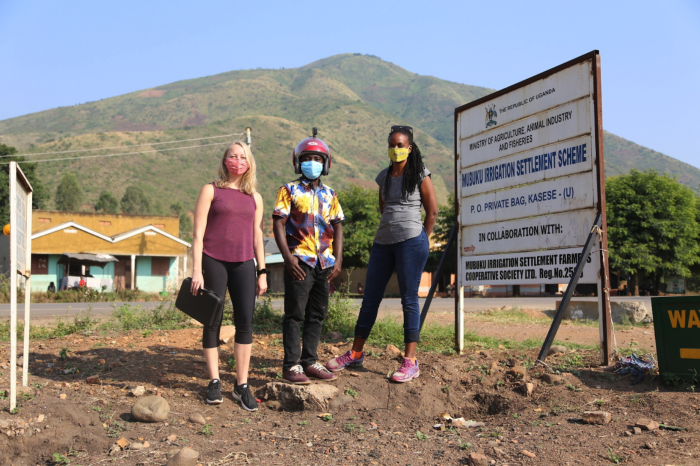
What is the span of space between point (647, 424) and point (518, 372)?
4.27ft

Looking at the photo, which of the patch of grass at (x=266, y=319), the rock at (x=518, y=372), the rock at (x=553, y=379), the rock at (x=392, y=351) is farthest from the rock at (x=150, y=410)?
the patch of grass at (x=266, y=319)

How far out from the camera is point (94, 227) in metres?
44.7

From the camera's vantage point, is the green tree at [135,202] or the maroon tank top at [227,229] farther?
the green tree at [135,202]

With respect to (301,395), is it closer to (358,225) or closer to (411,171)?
(411,171)

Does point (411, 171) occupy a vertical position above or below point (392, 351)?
above


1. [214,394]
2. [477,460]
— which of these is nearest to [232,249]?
[214,394]

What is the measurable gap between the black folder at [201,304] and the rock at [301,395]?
0.76m

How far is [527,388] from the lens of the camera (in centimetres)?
418

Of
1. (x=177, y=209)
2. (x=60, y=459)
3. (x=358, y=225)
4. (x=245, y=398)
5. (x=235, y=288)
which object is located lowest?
(x=60, y=459)

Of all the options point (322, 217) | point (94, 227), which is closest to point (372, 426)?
point (322, 217)

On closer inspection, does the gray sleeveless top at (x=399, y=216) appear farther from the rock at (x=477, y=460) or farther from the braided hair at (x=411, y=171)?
the rock at (x=477, y=460)

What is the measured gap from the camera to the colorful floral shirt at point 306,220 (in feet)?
14.3

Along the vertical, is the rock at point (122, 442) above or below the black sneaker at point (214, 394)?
below

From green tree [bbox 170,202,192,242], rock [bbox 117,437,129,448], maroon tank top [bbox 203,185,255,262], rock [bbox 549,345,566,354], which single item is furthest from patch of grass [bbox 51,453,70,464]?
green tree [bbox 170,202,192,242]
